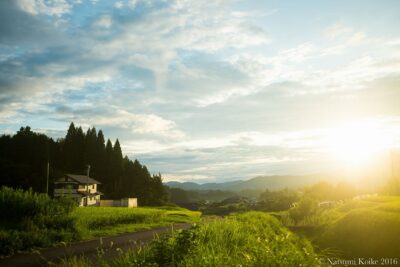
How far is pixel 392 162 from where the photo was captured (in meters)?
50.3


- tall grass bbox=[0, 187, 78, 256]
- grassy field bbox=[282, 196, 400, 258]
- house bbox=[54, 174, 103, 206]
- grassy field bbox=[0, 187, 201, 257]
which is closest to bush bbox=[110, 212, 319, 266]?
grassy field bbox=[282, 196, 400, 258]

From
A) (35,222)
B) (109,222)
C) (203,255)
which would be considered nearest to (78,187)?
(109,222)

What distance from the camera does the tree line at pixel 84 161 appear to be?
299ft

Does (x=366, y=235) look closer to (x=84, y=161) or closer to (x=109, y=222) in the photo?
(x=109, y=222)

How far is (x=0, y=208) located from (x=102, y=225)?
350 inches

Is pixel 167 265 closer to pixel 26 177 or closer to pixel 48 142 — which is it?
pixel 26 177

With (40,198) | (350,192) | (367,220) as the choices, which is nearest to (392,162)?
(350,192)

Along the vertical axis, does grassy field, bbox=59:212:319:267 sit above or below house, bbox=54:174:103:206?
below

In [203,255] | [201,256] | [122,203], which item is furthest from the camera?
[122,203]

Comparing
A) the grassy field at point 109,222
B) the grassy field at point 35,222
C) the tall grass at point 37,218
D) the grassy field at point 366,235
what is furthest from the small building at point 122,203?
the grassy field at point 366,235

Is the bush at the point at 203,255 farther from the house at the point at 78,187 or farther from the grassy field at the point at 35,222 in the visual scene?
the house at the point at 78,187

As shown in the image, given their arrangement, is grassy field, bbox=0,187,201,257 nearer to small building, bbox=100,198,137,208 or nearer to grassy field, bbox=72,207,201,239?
grassy field, bbox=72,207,201,239

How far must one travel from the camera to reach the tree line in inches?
3585

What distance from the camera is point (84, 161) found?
328 feet
